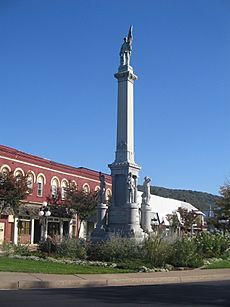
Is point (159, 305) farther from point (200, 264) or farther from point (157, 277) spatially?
point (200, 264)

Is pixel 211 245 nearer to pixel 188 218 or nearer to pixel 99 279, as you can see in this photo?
pixel 99 279

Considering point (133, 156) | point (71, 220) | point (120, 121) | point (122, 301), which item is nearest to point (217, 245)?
point (133, 156)

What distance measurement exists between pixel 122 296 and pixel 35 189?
36231 millimetres

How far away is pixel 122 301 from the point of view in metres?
10.4

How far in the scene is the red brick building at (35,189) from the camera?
42969 millimetres

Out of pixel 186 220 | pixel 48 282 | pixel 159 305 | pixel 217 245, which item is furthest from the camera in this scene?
pixel 186 220

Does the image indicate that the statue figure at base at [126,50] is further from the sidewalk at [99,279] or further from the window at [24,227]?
the window at [24,227]

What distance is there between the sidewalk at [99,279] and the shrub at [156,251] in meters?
1.73

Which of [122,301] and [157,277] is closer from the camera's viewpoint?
[122,301]

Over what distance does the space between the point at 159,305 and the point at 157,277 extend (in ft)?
18.5

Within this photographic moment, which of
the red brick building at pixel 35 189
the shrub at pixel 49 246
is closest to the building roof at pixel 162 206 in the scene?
the red brick building at pixel 35 189

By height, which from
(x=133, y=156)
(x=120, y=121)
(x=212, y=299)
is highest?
(x=120, y=121)

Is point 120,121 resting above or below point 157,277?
above

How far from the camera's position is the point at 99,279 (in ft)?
46.9
